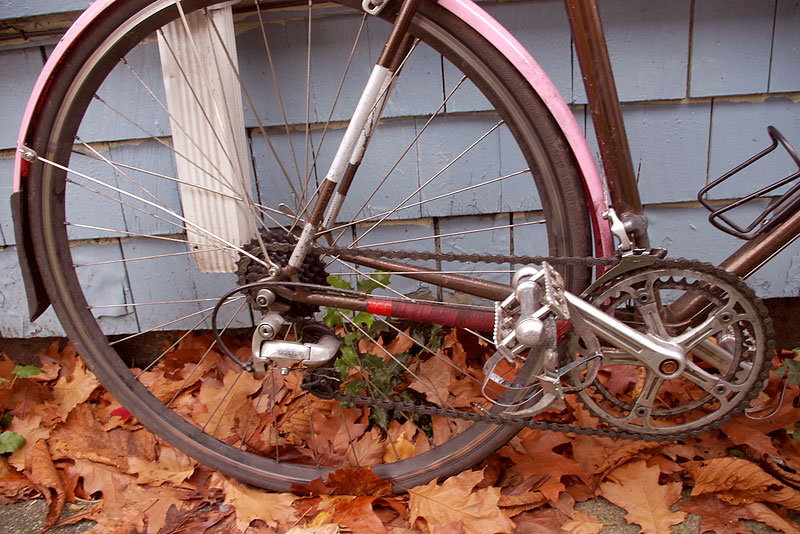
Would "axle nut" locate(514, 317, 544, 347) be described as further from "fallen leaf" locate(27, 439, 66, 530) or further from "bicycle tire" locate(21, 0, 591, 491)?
"fallen leaf" locate(27, 439, 66, 530)

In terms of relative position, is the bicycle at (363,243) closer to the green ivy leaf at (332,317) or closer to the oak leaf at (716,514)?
the green ivy leaf at (332,317)

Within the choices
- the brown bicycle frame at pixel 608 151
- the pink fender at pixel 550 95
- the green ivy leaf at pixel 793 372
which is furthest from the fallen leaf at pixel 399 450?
the green ivy leaf at pixel 793 372

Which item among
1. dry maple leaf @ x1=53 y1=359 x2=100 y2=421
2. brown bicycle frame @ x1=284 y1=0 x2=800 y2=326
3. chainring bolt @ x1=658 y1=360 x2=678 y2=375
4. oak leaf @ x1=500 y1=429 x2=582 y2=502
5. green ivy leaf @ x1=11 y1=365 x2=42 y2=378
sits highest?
brown bicycle frame @ x1=284 y1=0 x2=800 y2=326

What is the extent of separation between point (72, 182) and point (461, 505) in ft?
4.03

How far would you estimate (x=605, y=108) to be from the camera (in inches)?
44.0

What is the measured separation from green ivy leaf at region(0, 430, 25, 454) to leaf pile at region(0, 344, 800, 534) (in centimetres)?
2

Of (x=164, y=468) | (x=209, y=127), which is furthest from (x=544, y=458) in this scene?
(x=209, y=127)

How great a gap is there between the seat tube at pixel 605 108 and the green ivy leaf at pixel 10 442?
5.77 feet

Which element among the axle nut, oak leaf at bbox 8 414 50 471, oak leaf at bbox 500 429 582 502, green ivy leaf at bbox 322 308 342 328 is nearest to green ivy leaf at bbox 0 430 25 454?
oak leaf at bbox 8 414 50 471

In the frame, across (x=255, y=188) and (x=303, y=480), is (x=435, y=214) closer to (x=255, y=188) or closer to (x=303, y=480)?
(x=255, y=188)

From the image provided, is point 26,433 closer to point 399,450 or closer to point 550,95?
point 399,450

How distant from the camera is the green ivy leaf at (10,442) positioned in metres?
1.64

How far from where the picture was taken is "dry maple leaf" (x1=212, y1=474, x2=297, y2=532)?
1.40m

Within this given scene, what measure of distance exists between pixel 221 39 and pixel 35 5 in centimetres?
65
